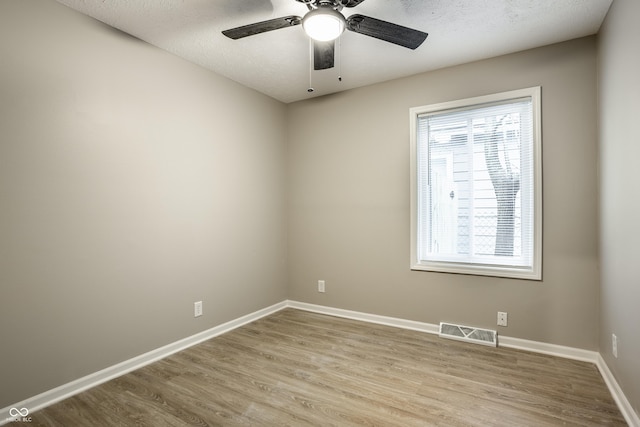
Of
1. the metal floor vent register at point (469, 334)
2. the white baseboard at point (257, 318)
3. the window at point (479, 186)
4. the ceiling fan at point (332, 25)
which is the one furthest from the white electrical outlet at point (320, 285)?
the ceiling fan at point (332, 25)

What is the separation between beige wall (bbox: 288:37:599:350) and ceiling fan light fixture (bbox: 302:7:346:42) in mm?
1640

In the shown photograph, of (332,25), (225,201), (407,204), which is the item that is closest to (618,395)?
(407,204)

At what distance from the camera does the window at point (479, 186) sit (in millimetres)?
2818

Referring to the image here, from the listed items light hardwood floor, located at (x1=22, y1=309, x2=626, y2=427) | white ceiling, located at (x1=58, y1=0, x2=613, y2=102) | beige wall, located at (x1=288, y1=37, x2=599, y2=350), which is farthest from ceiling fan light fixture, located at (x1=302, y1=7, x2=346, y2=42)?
light hardwood floor, located at (x1=22, y1=309, x2=626, y2=427)

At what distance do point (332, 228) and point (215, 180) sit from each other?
142 cm

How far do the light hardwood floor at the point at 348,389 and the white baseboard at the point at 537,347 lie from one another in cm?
6

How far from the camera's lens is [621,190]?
201 centimetres

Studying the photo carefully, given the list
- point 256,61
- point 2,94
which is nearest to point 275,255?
point 256,61

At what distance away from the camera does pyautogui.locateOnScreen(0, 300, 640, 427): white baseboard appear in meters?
1.97

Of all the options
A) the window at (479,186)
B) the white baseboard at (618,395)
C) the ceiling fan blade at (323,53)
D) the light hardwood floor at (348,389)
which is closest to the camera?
the white baseboard at (618,395)

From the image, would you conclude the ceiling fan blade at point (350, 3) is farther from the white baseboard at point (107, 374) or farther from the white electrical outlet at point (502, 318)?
the white baseboard at point (107, 374)

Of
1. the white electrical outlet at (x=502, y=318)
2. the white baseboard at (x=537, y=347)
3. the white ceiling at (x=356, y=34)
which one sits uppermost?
the white ceiling at (x=356, y=34)

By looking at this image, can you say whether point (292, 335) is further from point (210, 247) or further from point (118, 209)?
point (118, 209)

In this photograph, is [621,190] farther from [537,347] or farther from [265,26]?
[265,26]
